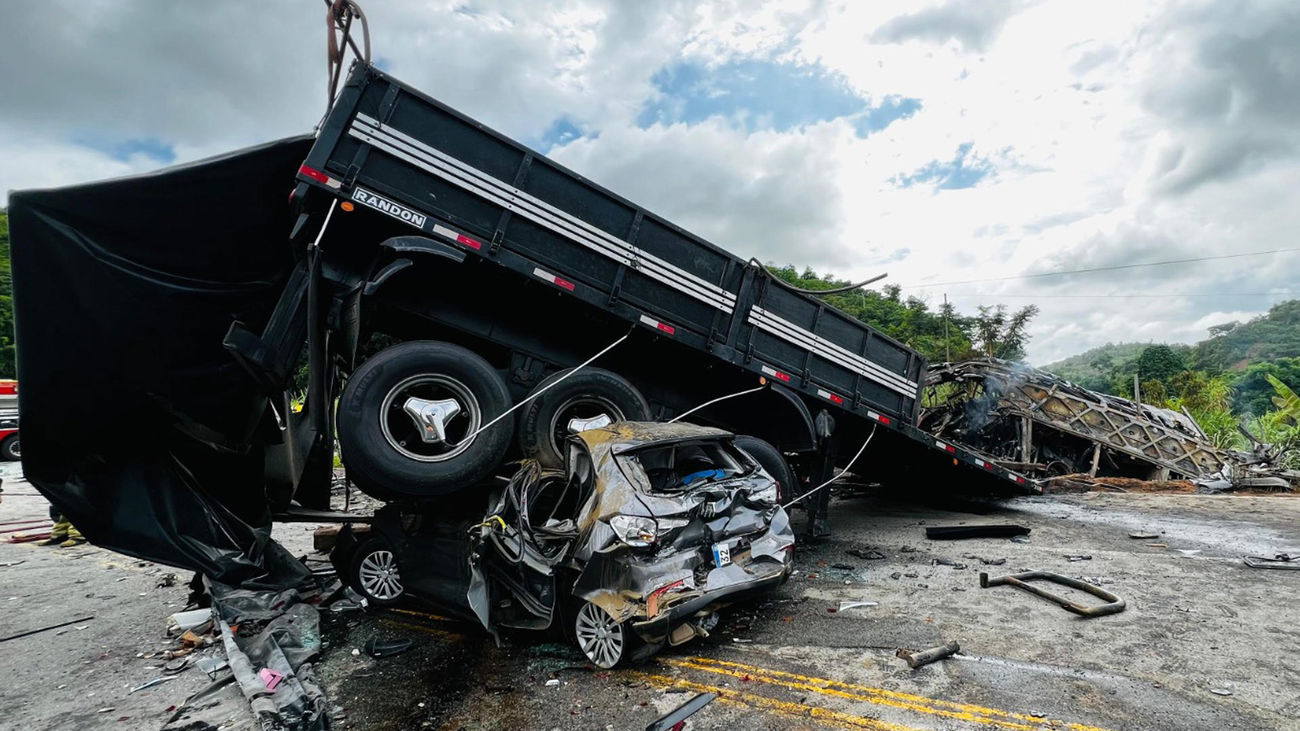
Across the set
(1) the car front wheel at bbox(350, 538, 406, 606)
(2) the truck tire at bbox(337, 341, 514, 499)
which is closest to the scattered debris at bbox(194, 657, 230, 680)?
(1) the car front wheel at bbox(350, 538, 406, 606)

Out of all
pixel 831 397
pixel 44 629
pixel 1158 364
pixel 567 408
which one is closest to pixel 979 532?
pixel 831 397

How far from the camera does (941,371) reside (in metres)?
11.2

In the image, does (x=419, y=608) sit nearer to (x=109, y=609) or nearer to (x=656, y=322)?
(x=109, y=609)

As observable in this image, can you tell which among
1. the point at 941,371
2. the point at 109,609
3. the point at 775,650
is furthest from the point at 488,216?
the point at 941,371

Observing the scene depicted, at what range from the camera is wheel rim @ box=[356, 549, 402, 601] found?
5.01 m

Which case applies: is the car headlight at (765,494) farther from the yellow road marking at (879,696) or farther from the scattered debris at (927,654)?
the scattered debris at (927,654)

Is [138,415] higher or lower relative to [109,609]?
higher

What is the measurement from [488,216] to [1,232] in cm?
4691

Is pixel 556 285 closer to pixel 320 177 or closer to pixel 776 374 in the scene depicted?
pixel 320 177

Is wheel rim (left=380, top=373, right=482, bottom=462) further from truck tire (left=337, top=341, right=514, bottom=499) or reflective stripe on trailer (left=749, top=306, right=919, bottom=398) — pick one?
reflective stripe on trailer (left=749, top=306, right=919, bottom=398)

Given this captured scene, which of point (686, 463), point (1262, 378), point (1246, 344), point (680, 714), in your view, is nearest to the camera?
point (680, 714)

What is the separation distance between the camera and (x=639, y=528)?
11.9 ft

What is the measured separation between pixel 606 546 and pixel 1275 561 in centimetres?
599

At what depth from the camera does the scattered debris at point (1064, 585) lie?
4.12 metres
